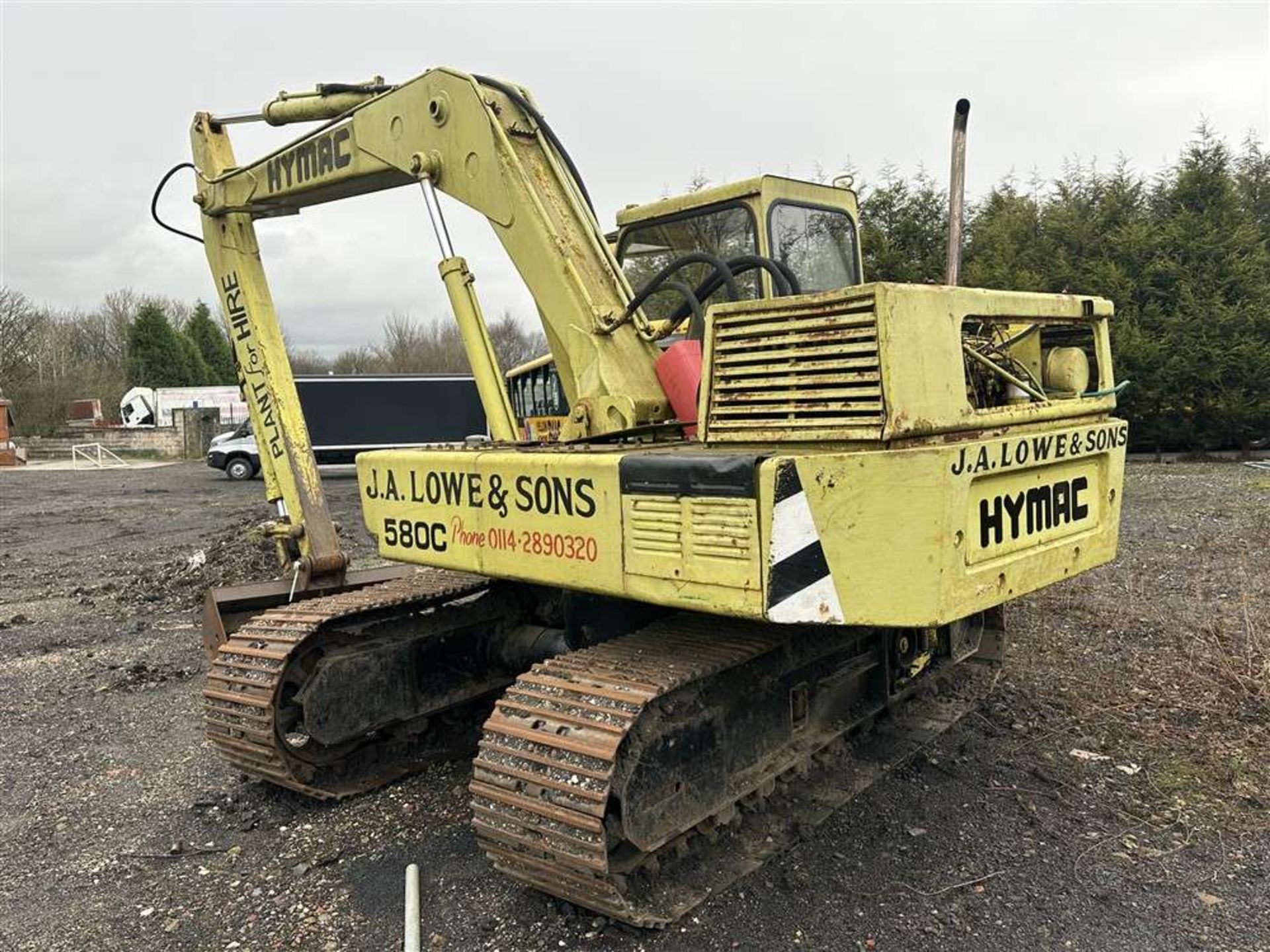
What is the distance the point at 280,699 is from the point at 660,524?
6.76 ft

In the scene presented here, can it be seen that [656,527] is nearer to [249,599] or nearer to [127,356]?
[249,599]

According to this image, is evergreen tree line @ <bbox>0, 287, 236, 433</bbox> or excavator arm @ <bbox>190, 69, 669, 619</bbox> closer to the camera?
excavator arm @ <bbox>190, 69, 669, 619</bbox>

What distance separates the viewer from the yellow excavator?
257cm

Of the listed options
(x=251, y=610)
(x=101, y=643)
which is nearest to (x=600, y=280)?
(x=251, y=610)

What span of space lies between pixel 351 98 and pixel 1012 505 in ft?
12.7

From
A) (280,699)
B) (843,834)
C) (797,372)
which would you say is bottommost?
(843,834)

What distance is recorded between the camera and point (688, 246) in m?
5.05

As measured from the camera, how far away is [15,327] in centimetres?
4050

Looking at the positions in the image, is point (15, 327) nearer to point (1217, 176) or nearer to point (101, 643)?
point (101, 643)

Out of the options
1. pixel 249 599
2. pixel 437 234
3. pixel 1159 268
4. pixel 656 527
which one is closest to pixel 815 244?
pixel 437 234

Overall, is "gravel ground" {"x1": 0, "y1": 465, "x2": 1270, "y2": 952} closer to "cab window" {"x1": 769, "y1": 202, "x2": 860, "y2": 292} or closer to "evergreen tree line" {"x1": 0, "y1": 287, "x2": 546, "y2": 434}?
"cab window" {"x1": 769, "y1": 202, "x2": 860, "y2": 292}

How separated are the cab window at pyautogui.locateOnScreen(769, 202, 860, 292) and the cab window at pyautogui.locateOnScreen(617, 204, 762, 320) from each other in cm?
16

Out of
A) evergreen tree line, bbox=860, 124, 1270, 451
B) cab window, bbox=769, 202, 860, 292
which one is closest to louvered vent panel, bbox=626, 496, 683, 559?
cab window, bbox=769, 202, 860, 292

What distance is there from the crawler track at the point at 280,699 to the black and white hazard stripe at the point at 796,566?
7.18ft
